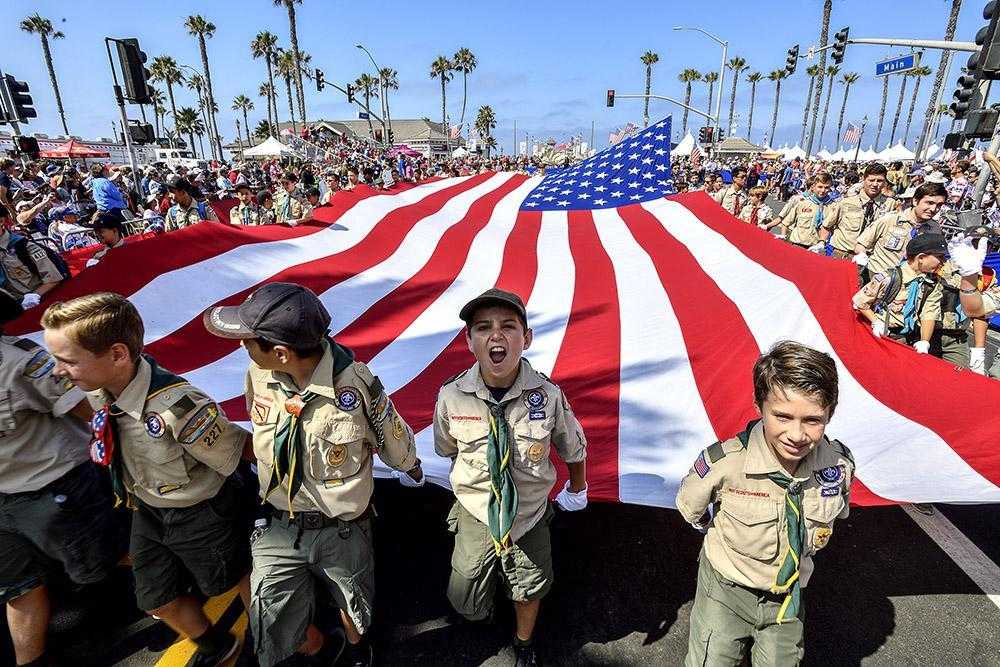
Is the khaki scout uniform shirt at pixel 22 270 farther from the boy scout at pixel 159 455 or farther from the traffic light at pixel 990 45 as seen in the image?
the traffic light at pixel 990 45

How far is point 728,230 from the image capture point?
5102 mm

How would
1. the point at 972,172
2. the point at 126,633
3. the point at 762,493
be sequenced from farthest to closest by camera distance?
the point at 972,172 < the point at 126,633 < the point at 762,493

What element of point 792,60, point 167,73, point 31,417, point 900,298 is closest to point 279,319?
point 31,417

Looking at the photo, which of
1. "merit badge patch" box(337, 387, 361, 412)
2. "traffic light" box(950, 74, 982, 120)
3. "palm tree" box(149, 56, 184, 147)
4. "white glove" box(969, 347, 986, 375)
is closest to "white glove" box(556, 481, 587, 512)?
"merit badge patch" box(337, 387, 361, 412)

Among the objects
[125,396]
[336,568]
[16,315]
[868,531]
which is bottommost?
[868,531]

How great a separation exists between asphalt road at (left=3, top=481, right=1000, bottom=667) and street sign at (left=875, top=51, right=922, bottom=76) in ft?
39.3

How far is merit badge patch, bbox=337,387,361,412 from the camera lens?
170 centimetres

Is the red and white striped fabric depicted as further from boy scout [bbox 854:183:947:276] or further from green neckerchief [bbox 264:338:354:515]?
boy scout [bbox 854:183:947:276]

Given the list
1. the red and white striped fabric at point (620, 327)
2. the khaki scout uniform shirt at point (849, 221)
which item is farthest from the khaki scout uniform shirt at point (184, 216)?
the khaki scout uniform shirt at point (849, 221)

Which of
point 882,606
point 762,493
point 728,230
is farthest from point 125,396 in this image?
point 728,230

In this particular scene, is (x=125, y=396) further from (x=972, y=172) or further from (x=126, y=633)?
(x=972, y=172)

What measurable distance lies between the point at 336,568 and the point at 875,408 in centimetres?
278

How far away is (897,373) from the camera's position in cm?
288

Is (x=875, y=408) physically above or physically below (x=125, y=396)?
below
